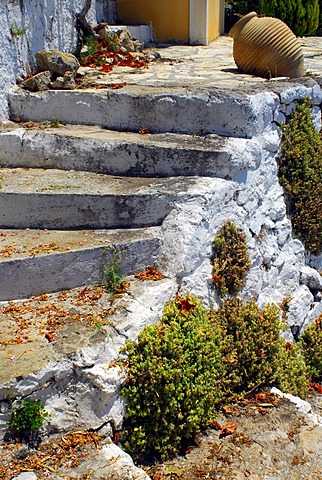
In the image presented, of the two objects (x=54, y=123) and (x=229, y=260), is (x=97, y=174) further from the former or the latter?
(x=229, y=260)

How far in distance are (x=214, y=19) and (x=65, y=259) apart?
8475 mm

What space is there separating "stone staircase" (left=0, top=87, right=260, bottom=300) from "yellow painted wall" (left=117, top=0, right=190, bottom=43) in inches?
193

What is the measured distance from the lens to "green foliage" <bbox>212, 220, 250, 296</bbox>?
192 inches

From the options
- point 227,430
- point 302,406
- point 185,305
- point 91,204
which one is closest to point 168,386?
point 227,430

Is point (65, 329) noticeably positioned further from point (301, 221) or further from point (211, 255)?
point (301, 221)

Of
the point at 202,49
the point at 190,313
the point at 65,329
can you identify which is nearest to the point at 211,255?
the point at 190,313

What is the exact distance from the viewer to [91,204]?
16.1 ft

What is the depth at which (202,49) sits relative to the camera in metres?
10.0

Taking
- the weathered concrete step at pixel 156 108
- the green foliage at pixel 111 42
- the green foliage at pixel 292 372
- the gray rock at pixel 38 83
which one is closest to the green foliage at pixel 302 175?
the weathered concrete step at pixel 156 108

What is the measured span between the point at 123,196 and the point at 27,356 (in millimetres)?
1673

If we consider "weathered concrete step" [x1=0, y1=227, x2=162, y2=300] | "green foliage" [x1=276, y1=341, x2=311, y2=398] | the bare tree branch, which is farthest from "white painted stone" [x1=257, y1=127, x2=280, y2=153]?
the bare tree branch

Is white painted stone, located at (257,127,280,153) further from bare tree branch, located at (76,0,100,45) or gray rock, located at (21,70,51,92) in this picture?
bare tree branch, located at (76,0,100,45)

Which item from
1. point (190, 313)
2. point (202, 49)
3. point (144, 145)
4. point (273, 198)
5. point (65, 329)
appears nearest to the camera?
point (65, 329)

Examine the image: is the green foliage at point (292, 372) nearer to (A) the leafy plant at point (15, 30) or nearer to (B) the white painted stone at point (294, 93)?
(B) the white painted stone at point (294, 93)
